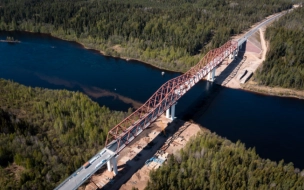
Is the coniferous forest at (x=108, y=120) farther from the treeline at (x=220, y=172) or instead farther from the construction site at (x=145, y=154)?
the construction site at (x=145, y=154)

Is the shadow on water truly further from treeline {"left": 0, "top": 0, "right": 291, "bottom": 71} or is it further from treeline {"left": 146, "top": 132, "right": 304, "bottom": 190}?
treeline {"left": 0, "top": 0, "right": 291, "bottom": 71}

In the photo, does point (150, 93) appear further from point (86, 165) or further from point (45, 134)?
point (86, 165)

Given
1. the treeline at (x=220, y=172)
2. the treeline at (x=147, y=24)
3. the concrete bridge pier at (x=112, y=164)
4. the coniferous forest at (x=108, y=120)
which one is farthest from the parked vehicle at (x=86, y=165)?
the treeline at (x=147, y=24)

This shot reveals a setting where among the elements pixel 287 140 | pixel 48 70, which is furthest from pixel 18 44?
pixel 287 140

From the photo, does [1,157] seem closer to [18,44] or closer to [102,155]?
[102,155]

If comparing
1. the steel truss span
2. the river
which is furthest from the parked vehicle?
the river

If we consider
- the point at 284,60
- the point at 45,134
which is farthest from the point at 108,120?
the point at 284,60
